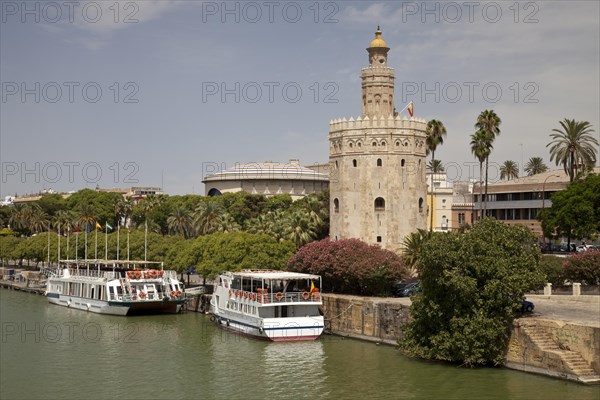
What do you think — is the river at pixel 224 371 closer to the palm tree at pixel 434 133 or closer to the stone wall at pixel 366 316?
the stone wall at pixel 366 316

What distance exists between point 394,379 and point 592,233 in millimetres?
38322

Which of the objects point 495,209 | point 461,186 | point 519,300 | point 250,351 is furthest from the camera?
point 461,186

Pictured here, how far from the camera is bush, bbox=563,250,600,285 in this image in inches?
1940

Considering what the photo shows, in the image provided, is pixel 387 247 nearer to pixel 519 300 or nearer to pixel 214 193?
pixel 519 300

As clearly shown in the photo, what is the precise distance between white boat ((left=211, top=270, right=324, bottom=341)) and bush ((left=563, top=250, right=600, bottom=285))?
16213 mm

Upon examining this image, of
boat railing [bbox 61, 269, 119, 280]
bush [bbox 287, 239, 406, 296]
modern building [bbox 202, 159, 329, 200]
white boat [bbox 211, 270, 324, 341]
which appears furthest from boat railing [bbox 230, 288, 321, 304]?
modern building [bbox 202, 159, 329, 200]

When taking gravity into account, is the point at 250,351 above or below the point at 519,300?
below

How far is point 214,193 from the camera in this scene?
13425cm

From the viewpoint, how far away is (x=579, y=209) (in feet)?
222

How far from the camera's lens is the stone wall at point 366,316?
1781 inches

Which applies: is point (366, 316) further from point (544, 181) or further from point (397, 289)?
point (544, 181)

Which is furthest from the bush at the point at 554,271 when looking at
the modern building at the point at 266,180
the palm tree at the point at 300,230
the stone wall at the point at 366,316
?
the modern building at the point at 266,180

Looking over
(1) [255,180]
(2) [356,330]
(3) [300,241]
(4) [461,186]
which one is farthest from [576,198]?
(1) [255,180]

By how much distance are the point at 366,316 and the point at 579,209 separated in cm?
2883
